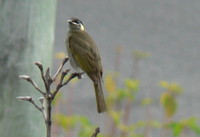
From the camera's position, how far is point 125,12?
1243cm

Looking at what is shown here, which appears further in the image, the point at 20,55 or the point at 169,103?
the point at 169,103

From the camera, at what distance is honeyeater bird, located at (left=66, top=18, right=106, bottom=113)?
2877mm

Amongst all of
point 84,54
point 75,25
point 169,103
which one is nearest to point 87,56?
point 84,54

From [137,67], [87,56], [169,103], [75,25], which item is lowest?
[169,103]

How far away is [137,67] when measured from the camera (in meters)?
9.36

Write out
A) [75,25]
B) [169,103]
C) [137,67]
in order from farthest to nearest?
[137,67] < [169,103] < [75,25]

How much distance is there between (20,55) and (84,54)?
11.0 inches

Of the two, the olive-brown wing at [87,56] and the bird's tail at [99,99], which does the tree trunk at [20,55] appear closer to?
the olive-brown wing at [87,56]

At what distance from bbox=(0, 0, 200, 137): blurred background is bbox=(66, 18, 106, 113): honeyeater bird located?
1.66m

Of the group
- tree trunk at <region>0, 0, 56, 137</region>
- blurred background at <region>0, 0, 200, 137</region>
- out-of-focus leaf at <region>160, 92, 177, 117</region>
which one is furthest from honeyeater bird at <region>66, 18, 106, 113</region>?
out-of-focus leaf at <region>160, 92, 177, 117</region>

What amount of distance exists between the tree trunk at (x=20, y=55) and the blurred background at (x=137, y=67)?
1796 millimetres

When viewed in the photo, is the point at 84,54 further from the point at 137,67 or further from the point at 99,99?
the point at 137,67

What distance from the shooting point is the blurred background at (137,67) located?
5.29m

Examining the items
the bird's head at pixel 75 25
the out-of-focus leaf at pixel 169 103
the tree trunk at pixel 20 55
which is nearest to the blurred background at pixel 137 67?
the out-of-focus leaf at pixel 169 103
